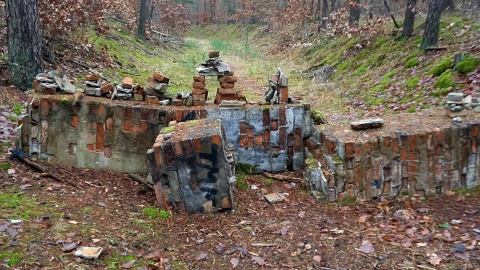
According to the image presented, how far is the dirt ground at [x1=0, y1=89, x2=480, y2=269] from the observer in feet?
10.7

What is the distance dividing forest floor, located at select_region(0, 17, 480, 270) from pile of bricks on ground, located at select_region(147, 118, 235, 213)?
0.47 feet

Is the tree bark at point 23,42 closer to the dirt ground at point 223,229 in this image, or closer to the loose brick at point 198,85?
the dirt ground at point 223,229

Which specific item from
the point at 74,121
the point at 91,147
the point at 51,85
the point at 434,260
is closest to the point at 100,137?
the point at 91,147

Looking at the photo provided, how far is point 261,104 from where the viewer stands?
532 cm

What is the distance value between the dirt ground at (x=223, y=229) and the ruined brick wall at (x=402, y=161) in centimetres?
15

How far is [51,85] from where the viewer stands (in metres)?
4.95

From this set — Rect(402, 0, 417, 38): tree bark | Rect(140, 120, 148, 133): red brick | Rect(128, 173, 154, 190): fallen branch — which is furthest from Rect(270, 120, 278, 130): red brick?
Rect(402, 0, 417, 38): tree bark

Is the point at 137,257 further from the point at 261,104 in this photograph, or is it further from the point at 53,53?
the point at 53,53

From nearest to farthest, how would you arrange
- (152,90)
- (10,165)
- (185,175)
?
(185,175), (10,165), (152,90)

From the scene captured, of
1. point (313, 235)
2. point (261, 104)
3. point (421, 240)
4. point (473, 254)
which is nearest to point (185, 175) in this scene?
point (313, 235)

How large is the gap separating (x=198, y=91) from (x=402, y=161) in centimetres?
256

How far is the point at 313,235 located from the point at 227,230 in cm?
81

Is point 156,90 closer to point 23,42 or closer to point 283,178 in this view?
point 283,178

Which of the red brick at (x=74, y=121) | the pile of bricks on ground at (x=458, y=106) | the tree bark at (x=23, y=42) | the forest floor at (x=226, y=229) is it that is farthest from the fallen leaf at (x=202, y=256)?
the tree bark at (x=23, y=42)
